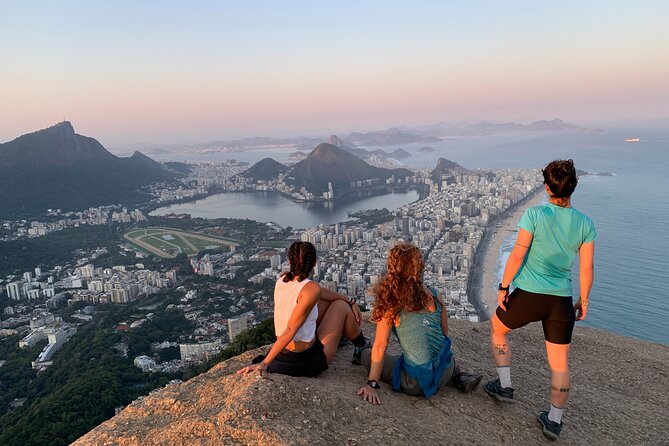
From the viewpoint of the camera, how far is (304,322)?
10.1 ft

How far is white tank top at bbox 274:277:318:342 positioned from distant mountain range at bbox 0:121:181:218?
50021 mm

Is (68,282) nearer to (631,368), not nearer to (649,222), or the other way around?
(631,368)

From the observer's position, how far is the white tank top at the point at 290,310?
3.08 metres

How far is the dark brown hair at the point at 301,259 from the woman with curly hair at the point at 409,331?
0.45 m

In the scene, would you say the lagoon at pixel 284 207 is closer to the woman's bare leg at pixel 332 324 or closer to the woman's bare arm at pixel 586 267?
the woman's bare leg at pixel 332 324

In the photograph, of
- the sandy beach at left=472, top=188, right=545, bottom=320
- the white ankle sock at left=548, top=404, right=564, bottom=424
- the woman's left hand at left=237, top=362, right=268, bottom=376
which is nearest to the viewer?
the white ankle sock at left=548, top=404, right=564, bottom=424

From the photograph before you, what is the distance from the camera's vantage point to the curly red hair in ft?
9.28

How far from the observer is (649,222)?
101ft

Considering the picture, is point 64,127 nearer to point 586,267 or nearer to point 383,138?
point 586,267

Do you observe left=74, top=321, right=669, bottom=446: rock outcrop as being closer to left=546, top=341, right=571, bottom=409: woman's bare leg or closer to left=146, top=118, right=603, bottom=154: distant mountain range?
left=546, top=341, right=571, bottom=409: woman's bare leg

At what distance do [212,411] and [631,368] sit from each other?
489 cm

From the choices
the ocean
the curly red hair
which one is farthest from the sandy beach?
the curly red hair

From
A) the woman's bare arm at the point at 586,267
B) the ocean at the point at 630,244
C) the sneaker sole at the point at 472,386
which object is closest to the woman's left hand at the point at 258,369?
the sneaker sole at the point at 472,386

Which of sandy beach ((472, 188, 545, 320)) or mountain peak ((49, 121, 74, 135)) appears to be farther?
mountain peak ((49, 121, 74, 135))
